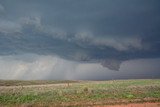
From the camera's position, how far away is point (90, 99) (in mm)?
44562

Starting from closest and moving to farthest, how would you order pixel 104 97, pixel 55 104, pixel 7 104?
pixel 55 104, pixel 7 104, pixel 104 97

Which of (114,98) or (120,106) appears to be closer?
(120,106)

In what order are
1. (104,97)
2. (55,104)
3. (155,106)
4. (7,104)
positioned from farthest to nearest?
(104,97), (7,104), (55,104), (155,106)

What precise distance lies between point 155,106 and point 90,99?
1333 centimetres

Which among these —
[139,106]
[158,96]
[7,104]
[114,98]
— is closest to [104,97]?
[114,98]

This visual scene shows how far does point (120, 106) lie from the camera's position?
34.9 m

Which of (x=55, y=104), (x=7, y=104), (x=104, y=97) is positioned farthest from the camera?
(x=104, y=97)

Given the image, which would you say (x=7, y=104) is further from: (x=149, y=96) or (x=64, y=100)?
(x=149, y=96)

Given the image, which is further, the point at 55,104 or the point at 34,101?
the point at 34,101

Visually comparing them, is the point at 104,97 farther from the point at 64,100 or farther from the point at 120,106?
the point at 120,106

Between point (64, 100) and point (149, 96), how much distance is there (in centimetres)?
1449

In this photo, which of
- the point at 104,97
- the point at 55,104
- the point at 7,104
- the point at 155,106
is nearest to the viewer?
the point at 155,106

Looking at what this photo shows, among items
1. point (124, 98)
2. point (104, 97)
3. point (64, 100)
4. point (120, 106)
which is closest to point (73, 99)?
point (64, 100)

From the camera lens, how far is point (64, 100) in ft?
145
